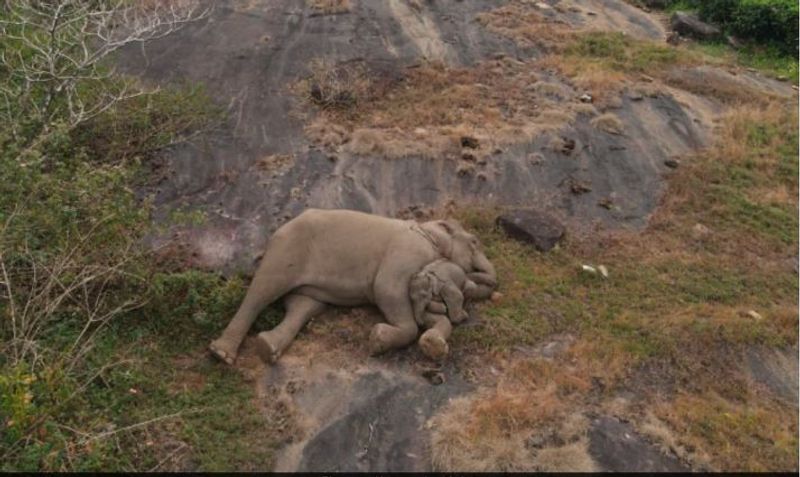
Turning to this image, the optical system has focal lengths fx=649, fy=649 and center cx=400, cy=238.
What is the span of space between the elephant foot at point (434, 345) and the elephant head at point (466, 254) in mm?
1038

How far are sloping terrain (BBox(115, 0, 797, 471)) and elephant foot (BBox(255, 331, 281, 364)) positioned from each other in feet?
0.46

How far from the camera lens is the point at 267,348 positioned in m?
6.23

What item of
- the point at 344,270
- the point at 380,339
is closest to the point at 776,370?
the point at 380,339

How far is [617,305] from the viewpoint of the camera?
7.36 m

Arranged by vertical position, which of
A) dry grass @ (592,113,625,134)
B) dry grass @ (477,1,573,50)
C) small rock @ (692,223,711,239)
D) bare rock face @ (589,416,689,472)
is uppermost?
dry grass @ (477,1,573,50)

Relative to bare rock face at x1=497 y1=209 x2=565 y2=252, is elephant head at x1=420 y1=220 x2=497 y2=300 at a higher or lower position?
higher

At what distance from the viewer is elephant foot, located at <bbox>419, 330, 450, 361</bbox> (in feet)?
20.6

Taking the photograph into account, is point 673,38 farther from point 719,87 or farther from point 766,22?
point 719,87

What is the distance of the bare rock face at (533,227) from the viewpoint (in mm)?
8352

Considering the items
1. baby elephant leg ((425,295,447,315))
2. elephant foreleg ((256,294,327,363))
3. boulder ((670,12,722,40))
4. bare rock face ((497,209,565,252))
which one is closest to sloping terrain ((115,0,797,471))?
elephant foreleg ((256,294,327,363))

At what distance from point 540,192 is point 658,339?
11.8 ft

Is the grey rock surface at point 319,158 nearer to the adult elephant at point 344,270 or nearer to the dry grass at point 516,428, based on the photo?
the adult elephant at point 344,270

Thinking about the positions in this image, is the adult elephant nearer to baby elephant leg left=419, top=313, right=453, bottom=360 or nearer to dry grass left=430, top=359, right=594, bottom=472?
baby elephant leg left=419, top=313, right=453, bottom=360

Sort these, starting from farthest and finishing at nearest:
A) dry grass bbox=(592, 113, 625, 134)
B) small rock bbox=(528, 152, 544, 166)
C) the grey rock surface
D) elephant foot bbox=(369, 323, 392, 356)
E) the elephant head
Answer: dry grass bbox=(592, 113, 625, 134) → small rock bbox=(528, 152, 544, 166) → the grey rock surface → the elephant head → elephant foot bbox=(369, 323, 392, 356)
